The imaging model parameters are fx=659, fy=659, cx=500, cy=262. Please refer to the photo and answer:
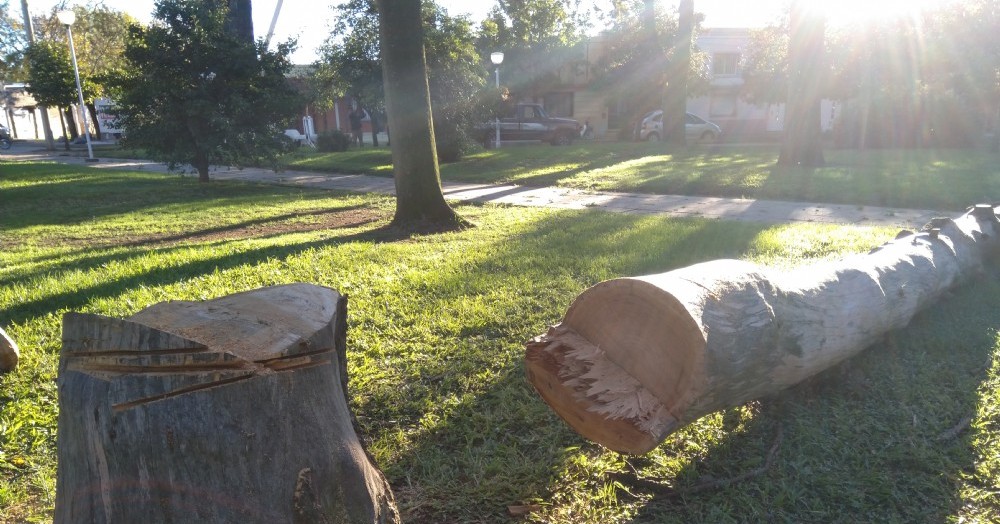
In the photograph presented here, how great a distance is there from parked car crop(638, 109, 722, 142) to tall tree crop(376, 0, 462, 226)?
21397 millimetres

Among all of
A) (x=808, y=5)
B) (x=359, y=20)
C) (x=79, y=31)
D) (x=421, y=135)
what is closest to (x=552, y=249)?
(x=421, y=135)

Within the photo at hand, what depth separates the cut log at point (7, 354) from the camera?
3362 millimetres

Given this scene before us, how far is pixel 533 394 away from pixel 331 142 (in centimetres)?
2264

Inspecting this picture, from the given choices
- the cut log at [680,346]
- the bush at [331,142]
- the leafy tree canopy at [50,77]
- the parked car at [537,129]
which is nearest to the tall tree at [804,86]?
the cut log at [680,346]

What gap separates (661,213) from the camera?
895 centimetres

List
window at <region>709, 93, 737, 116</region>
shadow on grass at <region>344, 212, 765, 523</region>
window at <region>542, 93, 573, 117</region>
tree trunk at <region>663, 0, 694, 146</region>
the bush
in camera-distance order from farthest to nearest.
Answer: window at <region>542, 93, 573, 117</region>, window at <region>709, 93, 737, 116</region>, the bush, tree trunk at <region>663, 0, 694, 146</region>, shadow on grass at <region>344, 212, 765, 523</region>

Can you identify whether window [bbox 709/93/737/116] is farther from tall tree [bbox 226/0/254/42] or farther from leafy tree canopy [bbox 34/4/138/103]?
leafy tree canopy [bbox 34/4/138/103]

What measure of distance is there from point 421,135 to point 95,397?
20.6 ft

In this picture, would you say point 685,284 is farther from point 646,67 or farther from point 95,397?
point 646,67

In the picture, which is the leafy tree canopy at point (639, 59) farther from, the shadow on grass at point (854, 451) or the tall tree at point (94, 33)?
the tall tree at point (94, 33)

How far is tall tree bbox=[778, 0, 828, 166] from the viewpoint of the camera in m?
12.3

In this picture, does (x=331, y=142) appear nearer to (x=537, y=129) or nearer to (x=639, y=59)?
(x=537, y=129)

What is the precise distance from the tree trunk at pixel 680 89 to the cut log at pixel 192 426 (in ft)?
70.3

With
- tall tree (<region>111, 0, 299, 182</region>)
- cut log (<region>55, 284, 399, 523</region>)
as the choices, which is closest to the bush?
tall tree (<region>111, 0, 299, 182</region>)
